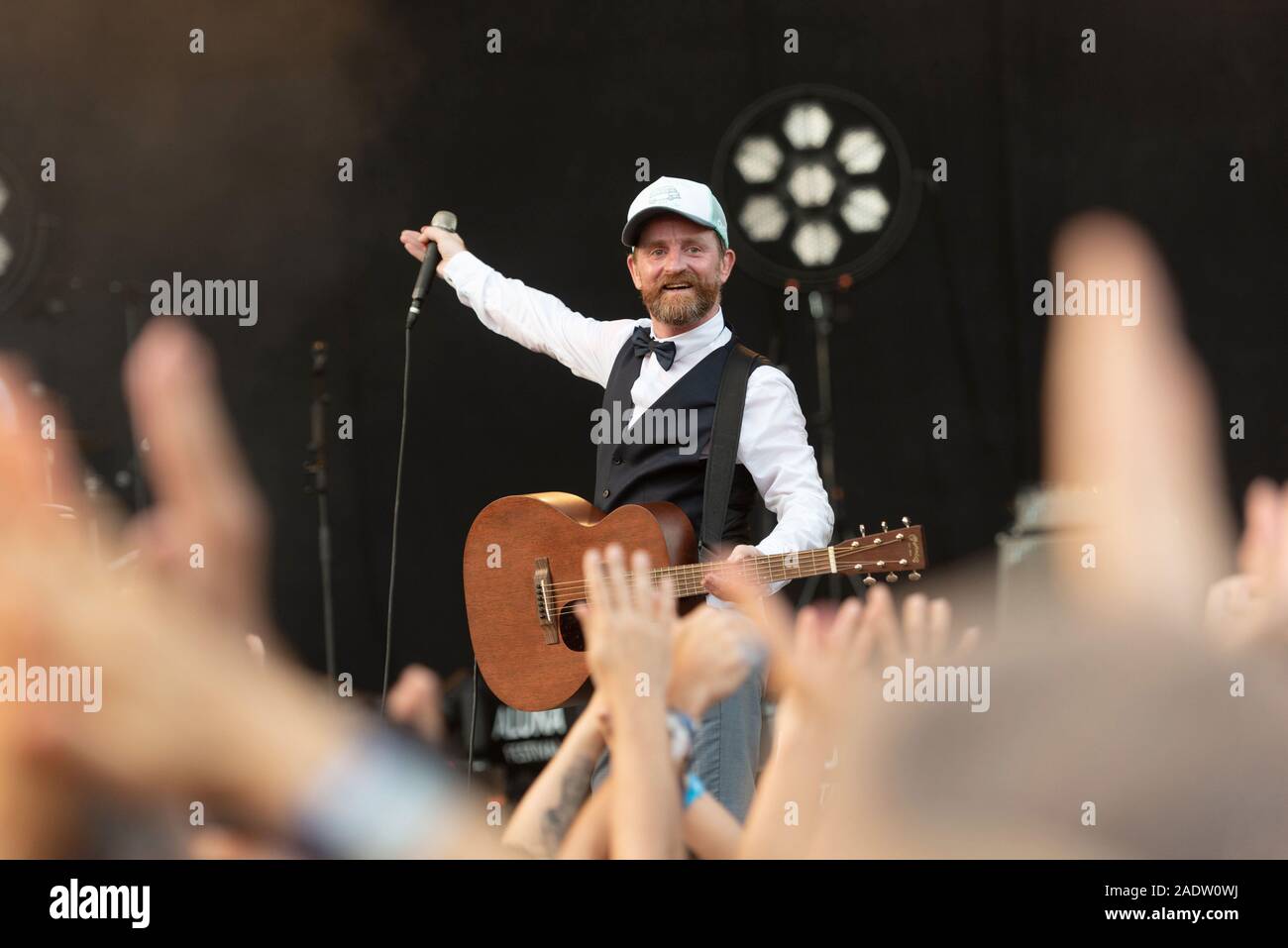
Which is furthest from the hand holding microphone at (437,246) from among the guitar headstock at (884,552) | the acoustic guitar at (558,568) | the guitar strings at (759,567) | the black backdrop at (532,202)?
the guitar headstock at (884,552)

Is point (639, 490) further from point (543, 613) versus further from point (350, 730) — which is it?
point (350, 730)

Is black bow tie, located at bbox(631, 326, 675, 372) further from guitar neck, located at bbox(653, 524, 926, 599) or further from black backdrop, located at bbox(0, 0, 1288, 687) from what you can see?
black backdrop, located at bbox(0, 0, 1288, 687)

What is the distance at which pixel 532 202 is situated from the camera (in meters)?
4.75

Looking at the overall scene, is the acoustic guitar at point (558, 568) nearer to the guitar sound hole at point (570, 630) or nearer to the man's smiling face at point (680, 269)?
the guitar sound hole at point (570, 630)

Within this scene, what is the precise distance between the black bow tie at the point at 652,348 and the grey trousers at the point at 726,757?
2.93 ft

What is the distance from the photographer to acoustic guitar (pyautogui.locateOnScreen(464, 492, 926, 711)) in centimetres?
351

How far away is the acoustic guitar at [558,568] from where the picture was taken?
3508mm

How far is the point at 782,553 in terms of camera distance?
3504 mm

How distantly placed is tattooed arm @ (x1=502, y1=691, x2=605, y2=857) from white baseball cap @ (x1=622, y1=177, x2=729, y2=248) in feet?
5.49

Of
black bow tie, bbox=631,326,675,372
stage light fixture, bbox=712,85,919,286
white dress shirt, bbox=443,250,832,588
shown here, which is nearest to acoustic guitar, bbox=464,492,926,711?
white dress shirt, bbox=443,250,832,588

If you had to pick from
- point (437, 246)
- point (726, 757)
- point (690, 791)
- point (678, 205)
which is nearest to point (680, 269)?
point (678, 205)
